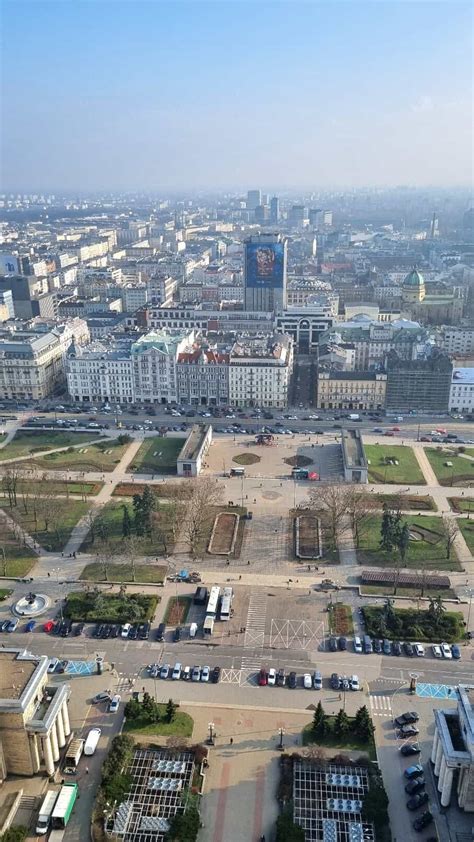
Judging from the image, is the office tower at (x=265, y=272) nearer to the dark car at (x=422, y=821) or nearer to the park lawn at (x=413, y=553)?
the park lawn at (x=413, y=553)

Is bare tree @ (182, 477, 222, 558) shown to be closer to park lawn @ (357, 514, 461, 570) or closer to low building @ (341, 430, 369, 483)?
low building @ (341, 430, 369, 483)

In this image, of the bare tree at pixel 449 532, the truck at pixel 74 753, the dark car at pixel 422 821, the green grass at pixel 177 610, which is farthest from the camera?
the bare tree at pixel 449 532

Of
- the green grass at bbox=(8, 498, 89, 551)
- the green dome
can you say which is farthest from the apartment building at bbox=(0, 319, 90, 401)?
the green dome

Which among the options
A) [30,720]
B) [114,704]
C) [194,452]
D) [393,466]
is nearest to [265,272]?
[194,452]

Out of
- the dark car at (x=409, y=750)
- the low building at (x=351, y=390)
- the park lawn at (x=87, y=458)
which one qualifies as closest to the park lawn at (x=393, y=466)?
the low building at (x=351, y=390)

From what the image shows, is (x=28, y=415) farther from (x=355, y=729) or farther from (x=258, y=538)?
(x=355, y=729)

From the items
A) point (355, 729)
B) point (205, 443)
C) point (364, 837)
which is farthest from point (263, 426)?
point (364, 837)

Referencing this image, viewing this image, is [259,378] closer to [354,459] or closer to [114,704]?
[354,459]

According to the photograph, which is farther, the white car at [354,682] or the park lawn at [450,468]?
the park lawn at [450,468]
